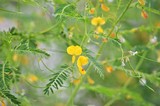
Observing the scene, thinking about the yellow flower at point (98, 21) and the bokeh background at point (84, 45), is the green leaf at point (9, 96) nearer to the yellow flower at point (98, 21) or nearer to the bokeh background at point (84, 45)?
the bokeh background at point (84, 45)

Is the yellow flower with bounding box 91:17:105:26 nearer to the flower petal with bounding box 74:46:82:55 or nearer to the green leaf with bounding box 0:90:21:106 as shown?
the flower petal with bounding box 74:46:82:55

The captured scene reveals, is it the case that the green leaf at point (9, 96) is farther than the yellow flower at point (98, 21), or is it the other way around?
the yellow flower at point (98, 21)

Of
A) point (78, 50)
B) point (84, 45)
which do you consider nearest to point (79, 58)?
point (78, 50)

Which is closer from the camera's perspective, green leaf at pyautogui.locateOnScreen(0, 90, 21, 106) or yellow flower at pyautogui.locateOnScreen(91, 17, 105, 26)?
green leaf at pyautogui.locateOnScreen(0, 90, 21, 106)

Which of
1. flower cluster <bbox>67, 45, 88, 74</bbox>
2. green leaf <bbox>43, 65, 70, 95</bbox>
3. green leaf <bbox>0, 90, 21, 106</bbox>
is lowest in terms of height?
green leaf <bbox>0, 90, 21, 106</bbox>

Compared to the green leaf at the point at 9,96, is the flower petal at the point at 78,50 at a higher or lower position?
higher

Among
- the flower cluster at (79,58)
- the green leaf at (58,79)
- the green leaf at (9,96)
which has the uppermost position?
the flower cluster at (79,58)

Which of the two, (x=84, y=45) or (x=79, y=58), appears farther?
(x=84, y=45)

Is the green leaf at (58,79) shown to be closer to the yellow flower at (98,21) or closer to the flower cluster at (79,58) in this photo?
the flower cluster at (79,58)

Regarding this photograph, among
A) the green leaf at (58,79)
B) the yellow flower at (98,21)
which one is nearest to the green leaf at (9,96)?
the green leaf at (58,79)

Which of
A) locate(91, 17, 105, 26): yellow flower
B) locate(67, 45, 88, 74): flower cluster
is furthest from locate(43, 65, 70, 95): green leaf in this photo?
locate(91, 17, 105, 26): yellow flower

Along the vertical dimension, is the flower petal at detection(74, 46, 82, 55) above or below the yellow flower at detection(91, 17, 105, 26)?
below

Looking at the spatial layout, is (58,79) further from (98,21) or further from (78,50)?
(98,21)
